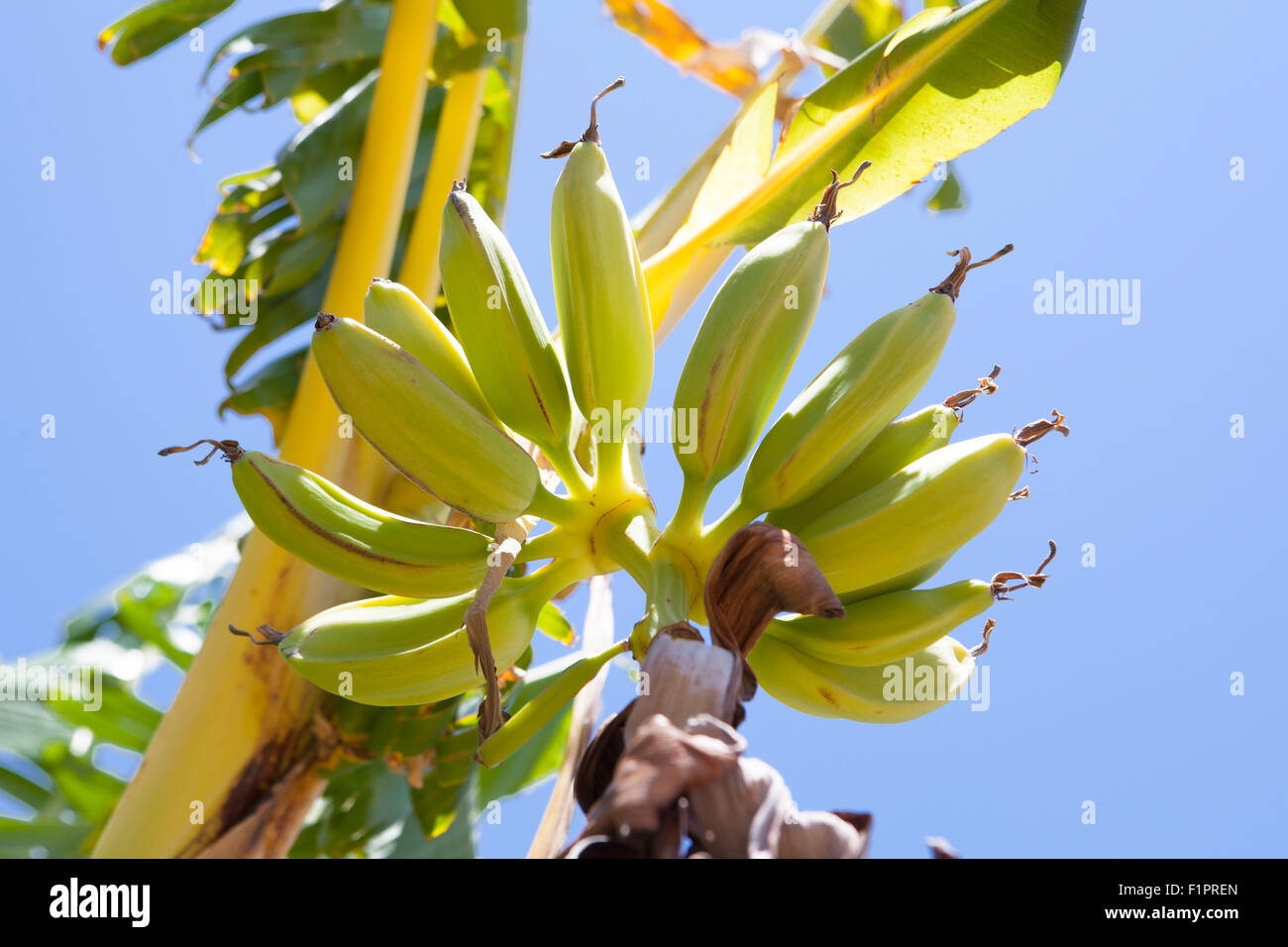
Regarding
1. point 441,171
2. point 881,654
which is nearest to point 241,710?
point 881,654

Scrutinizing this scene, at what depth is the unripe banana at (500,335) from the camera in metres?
0.94

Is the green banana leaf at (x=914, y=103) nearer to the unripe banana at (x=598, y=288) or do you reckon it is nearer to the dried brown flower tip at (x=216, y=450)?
the unripe banana at (x=598, y=288)

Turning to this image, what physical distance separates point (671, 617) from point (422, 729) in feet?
2.42

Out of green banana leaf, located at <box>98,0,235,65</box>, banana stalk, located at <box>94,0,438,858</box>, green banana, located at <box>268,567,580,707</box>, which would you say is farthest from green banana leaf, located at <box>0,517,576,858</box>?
green banana leaf, located at <box>98,0,235,65</box>

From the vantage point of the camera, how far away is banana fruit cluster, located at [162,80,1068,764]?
825 mm

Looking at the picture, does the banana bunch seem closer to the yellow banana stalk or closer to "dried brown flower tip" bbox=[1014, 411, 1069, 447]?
"dried brown flower tip" bbox=[1014, 411, 1069, 447]

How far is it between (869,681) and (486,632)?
0.41 m

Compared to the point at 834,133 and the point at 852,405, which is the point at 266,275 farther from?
the point at 852,405

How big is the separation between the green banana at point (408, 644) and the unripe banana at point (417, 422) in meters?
0.11

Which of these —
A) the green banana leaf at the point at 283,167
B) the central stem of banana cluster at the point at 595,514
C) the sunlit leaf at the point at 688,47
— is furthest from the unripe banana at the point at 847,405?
the sunlit leaf at the point at 688,47

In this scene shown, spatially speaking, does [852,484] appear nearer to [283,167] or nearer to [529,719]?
[529,719]

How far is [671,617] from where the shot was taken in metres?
0.75

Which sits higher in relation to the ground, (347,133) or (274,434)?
(347,133)
